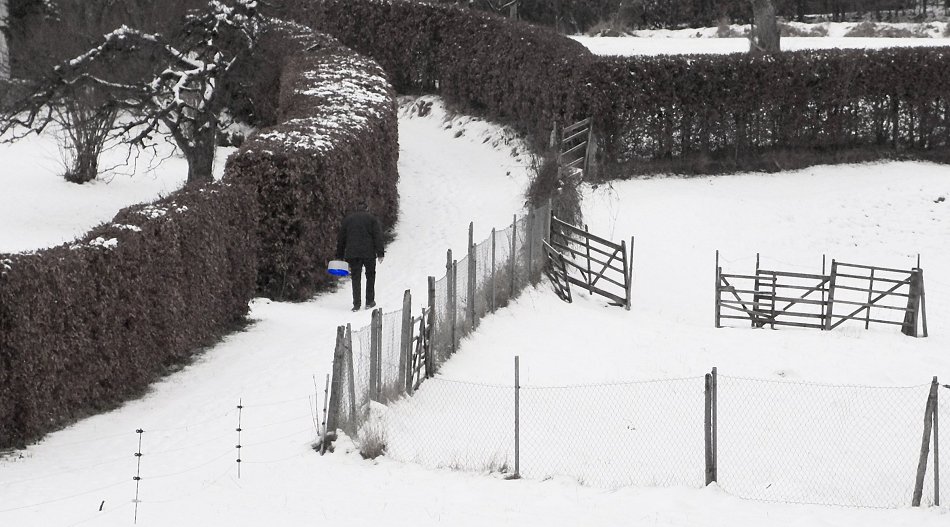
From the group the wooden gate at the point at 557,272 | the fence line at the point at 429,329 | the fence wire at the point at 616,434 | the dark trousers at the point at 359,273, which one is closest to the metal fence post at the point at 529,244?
the fence line at the point at 429,329

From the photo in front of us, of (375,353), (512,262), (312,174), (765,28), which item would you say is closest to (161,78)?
(312,174)

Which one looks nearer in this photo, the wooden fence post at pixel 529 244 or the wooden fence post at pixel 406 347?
the wooden fence post at pixel 406 347

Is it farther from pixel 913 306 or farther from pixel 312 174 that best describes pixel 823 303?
pixel 312 174

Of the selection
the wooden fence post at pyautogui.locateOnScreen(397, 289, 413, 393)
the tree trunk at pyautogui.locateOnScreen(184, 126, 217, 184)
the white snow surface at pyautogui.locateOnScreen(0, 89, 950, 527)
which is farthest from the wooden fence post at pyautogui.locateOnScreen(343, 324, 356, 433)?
the tree trunk at pyautogui.locateOnScreen(184, 126, 217, 184)

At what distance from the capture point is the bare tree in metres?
25.9

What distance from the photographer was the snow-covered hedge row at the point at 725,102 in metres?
30.7

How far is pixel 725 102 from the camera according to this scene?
103 feet

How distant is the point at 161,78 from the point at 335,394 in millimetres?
16393

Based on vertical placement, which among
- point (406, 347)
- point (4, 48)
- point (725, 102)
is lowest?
point (406, 347)

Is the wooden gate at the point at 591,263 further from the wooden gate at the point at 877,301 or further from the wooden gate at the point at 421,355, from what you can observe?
the wooden gate at the point at 421,355

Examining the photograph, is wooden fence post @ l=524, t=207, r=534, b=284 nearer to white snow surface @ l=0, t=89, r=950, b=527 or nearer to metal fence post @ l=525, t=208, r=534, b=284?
metal fence post @ l=525, t=208, r=534, b=284

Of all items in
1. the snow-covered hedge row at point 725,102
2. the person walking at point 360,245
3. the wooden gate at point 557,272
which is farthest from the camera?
the snow-covered hedge row at point 725,102

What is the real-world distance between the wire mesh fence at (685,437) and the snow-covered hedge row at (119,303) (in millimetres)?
3181

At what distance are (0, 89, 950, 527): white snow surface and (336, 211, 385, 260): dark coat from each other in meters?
0.96
